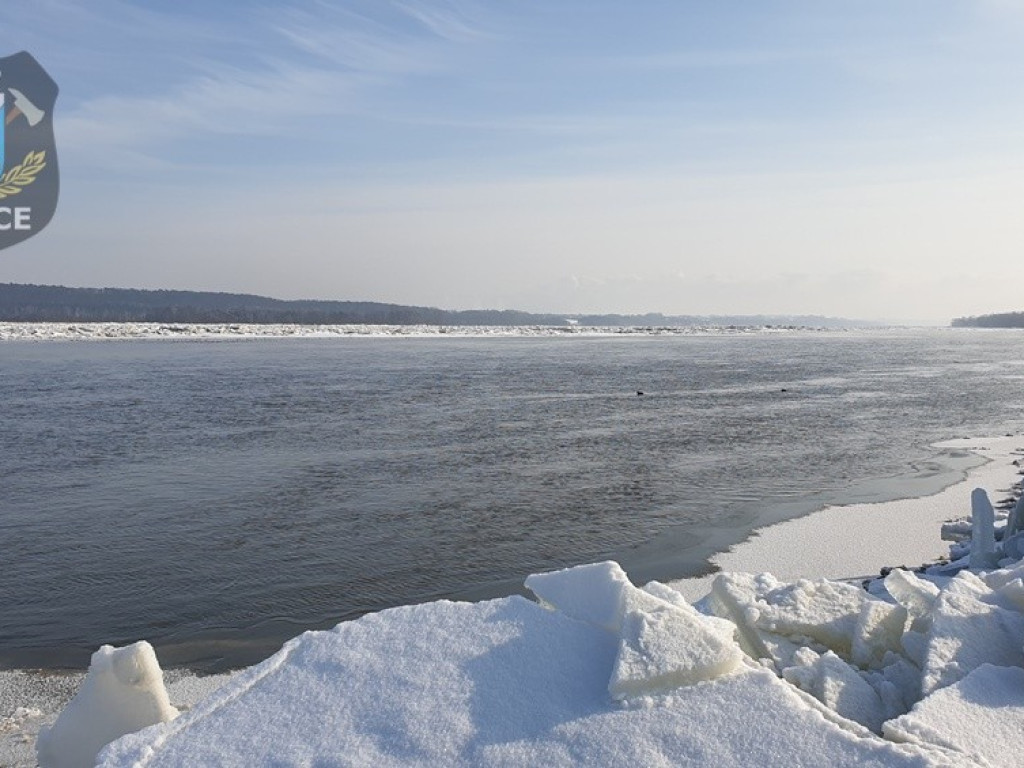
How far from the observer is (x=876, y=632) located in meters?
4.54

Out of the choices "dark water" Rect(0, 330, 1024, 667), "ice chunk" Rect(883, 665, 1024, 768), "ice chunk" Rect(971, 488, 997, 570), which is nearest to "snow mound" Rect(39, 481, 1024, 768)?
"ice chunk" Rect(883, 665, 1024, 768)

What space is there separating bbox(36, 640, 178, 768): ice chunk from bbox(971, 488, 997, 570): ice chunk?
21.5 feet

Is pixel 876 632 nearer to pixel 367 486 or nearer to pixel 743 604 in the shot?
pixel 743 604

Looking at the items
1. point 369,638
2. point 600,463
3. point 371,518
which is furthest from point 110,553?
point 600,463

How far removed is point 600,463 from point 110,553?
8.28m

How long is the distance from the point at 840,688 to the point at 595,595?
4.25ft

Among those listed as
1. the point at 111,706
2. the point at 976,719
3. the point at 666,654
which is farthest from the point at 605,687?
the point at 111,706

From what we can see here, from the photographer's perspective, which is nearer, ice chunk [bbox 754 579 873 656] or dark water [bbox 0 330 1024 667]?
ice chunk [bbox 754 579 873 656]

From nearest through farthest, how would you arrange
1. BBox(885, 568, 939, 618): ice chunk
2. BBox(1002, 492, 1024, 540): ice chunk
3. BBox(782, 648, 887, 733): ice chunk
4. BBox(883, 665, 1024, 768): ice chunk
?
BBox(883, 665, 1024, 768): ice chunk, BBox(782, 648, 887, 733): ice chunk, BBox(885, 568, 939, 618): ice chunk, BBox(1002, 492, 1024, 540): ice chunk

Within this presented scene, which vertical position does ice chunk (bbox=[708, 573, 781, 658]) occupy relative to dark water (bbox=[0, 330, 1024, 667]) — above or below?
above

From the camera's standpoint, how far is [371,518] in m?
10.9

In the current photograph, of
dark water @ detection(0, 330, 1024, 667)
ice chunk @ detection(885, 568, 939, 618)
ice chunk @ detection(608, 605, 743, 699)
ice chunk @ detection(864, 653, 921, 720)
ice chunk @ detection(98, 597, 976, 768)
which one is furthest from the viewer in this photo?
dark water @ detection(0, 330, 1024, 667)

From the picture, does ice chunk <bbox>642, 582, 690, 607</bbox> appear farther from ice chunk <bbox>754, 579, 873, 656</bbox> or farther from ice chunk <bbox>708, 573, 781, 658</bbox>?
ice chunk <bbox>754, 579, 873, 656</bbox>

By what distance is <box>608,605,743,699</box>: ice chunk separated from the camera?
3.75 metres
